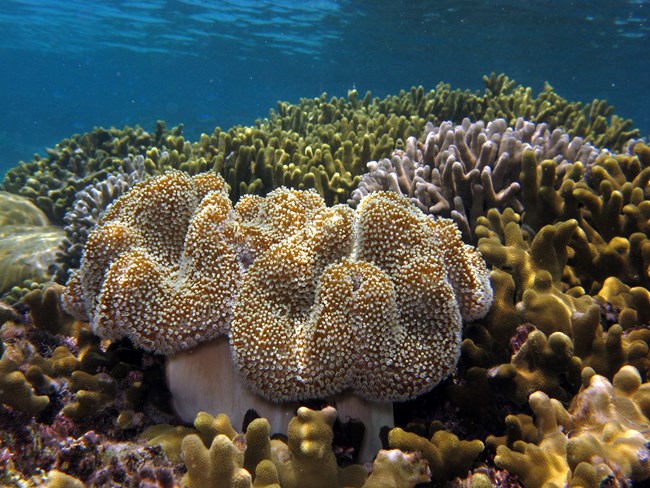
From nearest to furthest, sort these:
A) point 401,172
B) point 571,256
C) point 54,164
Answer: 1. point 571,256
2. point 401,172
3. point 54,164

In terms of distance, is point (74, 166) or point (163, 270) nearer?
point (163, 270)

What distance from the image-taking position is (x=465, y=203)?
12.7ft

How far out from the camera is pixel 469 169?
13.2 feet

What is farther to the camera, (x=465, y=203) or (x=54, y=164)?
(x=54, y=164)

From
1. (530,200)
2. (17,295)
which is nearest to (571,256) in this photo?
(530,200)

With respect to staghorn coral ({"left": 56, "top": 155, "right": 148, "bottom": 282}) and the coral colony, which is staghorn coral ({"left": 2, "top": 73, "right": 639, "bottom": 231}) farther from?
the coral colony

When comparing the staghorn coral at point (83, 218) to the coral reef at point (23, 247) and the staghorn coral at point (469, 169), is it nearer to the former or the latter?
the coral reef at point (23, 247)

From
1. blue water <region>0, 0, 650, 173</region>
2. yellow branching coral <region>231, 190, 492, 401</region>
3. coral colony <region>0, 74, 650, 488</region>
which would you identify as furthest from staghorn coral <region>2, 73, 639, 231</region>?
blue water <region>0, 0, 650, 173</region>

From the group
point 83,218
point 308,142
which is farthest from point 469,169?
point 83,218

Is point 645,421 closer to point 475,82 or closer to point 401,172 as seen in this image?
point 401,172

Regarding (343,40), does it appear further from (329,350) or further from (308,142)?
(329,350)

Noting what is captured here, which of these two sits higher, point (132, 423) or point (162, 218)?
point (162, 218)

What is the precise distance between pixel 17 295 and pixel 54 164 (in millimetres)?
4277

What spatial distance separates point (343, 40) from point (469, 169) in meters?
44.9
